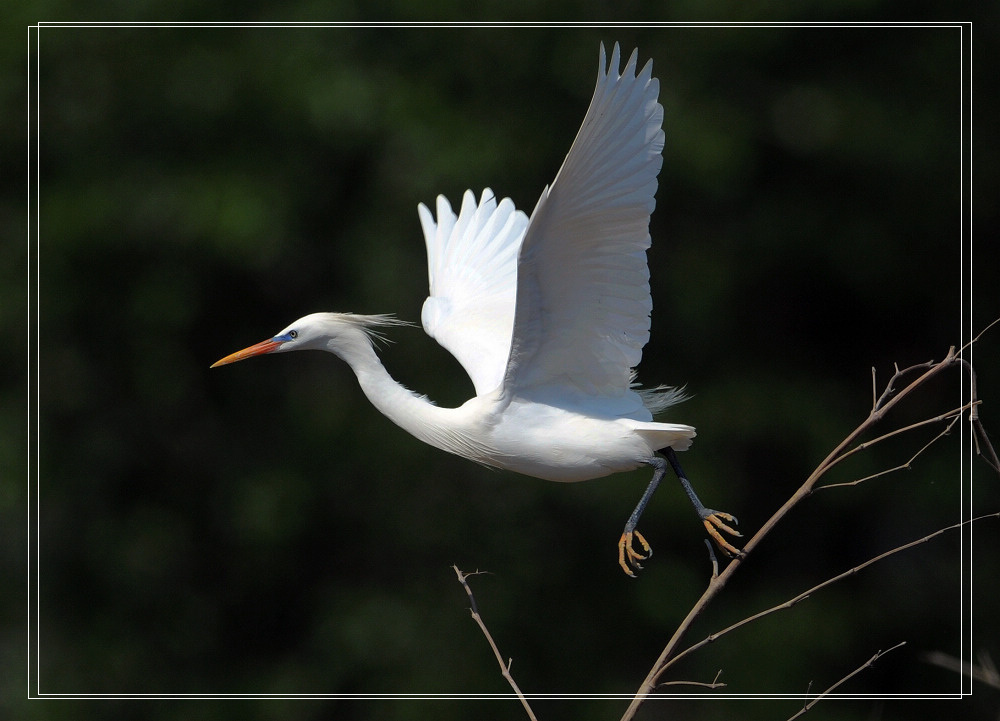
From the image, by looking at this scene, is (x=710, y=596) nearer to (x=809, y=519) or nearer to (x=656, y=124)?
(x=656, y=124)

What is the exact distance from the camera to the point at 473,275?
8.71ft

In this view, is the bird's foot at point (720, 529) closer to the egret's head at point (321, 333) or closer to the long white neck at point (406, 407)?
the long white neck at point (406, 407)

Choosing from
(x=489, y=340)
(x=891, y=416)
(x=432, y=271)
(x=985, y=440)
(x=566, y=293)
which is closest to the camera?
(x=985, y=440)

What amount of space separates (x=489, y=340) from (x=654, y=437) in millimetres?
659

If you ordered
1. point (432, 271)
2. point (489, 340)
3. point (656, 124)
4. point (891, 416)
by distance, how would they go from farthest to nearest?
point (891, 416) → point (432, 271) → point (489, 340) → point (656, 124)

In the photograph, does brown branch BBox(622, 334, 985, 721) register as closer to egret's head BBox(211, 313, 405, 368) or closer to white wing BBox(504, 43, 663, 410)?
white wing BBox(504, 43, 663, 410)

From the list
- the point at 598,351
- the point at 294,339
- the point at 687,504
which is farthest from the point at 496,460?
the point at 687,504

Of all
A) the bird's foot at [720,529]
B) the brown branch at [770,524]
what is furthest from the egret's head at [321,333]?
the brown branch at [770,524]

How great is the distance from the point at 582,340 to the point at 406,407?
337 mm

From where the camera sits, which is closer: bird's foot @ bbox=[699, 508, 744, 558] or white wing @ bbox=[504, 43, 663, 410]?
white wing @ bbox=[504, 43, 663, 410]

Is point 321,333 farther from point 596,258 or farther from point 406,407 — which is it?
point 596,258

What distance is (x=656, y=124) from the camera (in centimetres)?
171

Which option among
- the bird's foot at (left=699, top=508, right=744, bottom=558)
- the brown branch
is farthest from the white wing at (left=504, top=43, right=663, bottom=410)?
the brown branch

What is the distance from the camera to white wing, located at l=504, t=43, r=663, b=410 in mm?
1680
